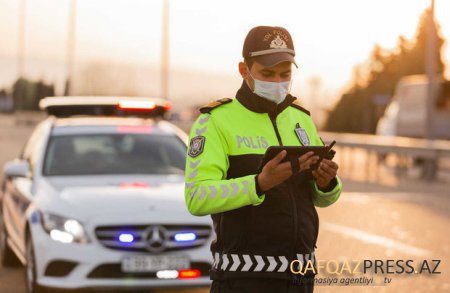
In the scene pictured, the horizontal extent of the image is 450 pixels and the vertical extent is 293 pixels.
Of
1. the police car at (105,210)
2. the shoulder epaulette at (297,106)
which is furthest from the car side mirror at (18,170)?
the shoulder epaulette at (297,106)

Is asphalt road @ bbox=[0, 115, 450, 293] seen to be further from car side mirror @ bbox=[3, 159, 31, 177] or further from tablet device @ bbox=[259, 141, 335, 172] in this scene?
tablet device @ bbox=[259, 141, 335, 172]

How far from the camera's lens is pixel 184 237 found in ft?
26.7

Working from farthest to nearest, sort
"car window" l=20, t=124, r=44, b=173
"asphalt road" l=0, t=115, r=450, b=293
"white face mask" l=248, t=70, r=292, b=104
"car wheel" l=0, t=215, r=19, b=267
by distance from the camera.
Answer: "car wheel" l=0, t=215, r=19, b=267 < "car window" l=20, t=124, r=44, b=173 < "asphalt road" l=0, t=115, r=450, b=293 < "white face mask" l=248, t=70, r=292, b=104

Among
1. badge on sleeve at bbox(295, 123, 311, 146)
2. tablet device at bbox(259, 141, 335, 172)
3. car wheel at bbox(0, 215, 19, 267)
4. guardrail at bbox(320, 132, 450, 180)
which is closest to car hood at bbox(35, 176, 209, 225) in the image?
car wheel at bbox(0, 215, 19, 267)

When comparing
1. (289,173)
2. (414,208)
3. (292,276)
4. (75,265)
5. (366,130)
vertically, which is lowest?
(366,130)

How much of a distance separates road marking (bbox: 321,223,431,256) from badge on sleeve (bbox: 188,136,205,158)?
779 cm

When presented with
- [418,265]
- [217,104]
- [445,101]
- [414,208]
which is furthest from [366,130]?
[217,104]

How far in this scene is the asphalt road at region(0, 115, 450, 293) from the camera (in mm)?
9495

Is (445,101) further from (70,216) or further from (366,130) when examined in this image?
(366,130)

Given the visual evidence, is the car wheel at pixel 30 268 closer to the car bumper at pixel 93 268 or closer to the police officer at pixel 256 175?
the car bumper at pixel 93 268

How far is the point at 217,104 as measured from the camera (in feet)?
13.3

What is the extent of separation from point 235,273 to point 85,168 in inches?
225

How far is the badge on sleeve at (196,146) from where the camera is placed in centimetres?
392

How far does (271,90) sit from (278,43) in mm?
176
